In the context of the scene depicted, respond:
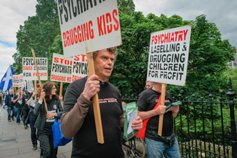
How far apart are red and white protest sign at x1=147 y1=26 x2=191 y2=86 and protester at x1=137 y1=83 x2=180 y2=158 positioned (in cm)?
32

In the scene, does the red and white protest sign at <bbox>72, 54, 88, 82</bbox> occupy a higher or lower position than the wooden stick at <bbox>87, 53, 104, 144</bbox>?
higher

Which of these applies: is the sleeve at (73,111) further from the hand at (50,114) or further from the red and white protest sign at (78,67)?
the red and white protest sign at (78,67)

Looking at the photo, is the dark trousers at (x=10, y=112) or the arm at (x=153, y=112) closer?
the arm at (x=153, y=112)

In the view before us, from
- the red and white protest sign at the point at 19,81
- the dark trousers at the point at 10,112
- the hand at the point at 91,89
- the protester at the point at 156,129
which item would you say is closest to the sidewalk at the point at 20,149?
the protester at the point at 156,129

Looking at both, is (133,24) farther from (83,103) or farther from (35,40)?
(35,40)

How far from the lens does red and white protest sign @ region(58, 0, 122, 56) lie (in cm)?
194

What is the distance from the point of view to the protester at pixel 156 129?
11.6ft

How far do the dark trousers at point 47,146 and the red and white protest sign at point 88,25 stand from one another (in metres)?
3.22

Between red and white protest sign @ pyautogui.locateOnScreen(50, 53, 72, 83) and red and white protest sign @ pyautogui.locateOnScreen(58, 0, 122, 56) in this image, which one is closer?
red and white protest sign @ pyautogui.locateOnScreen(58, 0, 122, 56)

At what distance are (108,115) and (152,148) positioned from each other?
1.59 metres

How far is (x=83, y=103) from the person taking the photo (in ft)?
6.21

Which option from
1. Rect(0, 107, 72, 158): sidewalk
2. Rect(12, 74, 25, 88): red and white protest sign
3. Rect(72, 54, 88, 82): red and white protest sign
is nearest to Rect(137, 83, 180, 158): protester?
Rect(72, 54, 88, 82): red and white protest sign

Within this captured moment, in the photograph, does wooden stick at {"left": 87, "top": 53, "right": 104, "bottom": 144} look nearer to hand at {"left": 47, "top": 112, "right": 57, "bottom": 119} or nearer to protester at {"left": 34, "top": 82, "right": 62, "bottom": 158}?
protester at {"left": 34, "top": 82, "right": 62, "bottom": 158}

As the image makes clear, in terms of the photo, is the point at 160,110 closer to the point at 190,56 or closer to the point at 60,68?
the point at 60,68
